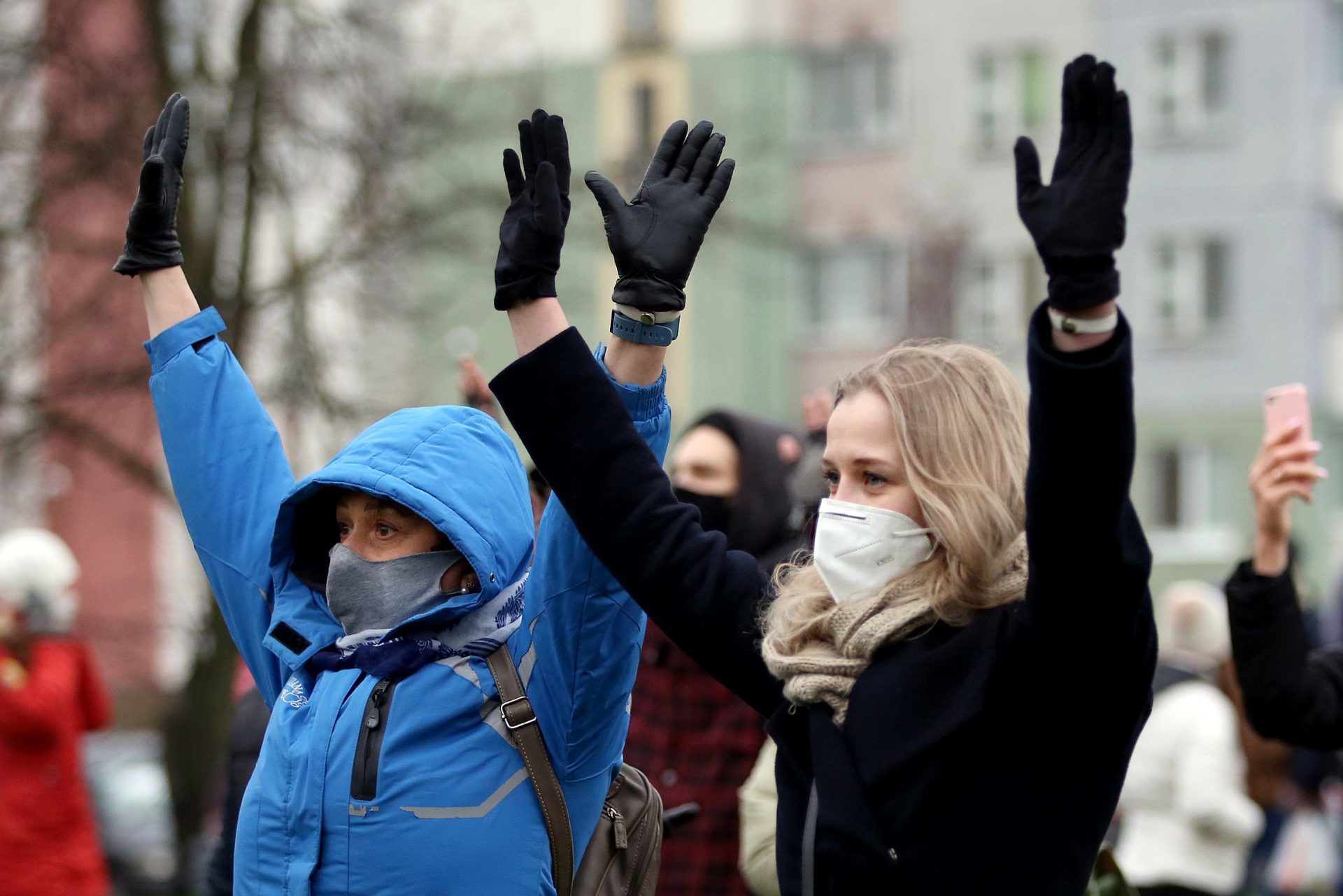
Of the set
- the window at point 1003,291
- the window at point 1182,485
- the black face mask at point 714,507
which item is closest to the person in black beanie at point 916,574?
the black face mask at point 714,507

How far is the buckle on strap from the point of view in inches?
106

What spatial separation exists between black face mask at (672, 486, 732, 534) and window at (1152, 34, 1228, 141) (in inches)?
787

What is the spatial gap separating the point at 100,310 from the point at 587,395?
962 centimetres

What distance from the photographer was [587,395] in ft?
7.74

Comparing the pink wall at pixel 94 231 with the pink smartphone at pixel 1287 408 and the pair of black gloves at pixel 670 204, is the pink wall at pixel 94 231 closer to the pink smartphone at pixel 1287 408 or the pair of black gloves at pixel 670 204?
the pair of black gloves at pixel 670 204

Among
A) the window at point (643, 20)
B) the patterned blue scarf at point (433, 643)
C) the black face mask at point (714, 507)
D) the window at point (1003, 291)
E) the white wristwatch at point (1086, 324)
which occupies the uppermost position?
the window at point (643, 20)

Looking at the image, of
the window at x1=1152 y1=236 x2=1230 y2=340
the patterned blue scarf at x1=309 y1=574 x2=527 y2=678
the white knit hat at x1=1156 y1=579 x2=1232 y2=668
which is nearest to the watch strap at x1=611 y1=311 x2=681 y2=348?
the patterned blue scarf at x1=309 y1=574 x2=527 y2=678

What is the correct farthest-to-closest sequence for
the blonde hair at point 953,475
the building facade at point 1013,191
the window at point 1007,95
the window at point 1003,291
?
the window at point 1007,95, the window at point 1003,291, the building facade at point 1013,191, the blonde hair at point 953,475

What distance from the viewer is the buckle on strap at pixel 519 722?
2.69 metres

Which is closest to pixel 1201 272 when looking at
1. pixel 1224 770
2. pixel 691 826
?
pixel 1224 770

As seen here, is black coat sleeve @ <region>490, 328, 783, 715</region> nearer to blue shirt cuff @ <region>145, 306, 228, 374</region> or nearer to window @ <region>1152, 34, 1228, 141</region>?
blue shirt cuff @ <region>145, 306, 228, 374</region>

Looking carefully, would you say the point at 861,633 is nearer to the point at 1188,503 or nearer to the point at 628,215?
the point at 628,215

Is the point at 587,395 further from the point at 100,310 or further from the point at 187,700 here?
the point at 100,310

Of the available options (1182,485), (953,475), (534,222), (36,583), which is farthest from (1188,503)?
(534,222)
